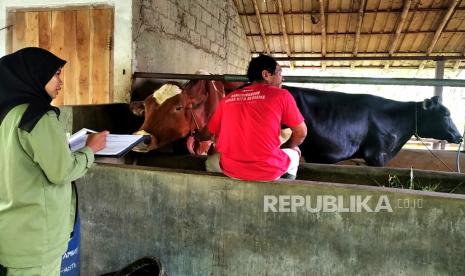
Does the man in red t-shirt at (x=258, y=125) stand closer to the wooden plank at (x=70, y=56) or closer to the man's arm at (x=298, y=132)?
the man's arm at (x=298, y=132)

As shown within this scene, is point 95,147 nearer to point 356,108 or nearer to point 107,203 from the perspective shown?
point 107,203

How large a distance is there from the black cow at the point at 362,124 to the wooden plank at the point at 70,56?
2487mm

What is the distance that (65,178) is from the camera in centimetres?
160

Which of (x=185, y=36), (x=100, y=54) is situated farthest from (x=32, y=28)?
(x=185, y=36)

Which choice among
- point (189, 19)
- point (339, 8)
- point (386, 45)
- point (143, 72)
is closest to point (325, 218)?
point (143, 72)

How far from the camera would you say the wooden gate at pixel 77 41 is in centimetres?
440

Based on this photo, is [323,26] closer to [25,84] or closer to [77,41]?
[77,41]

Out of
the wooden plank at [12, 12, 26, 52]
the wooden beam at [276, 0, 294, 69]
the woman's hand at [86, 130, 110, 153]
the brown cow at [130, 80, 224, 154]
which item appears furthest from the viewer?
the wooden beam at [276, 0, 294, 69]

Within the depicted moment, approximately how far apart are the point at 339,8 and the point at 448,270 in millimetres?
7655

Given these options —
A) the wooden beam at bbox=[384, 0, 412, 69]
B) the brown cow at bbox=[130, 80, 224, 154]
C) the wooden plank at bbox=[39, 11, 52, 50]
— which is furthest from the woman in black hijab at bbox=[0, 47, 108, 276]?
the wooden beam at bbox=[384, 0, 412, 69]

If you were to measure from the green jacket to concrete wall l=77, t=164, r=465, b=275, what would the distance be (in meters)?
1.06

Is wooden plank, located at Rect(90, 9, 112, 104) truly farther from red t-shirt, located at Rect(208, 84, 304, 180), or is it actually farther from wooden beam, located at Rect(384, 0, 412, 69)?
wooden beam, located at Rect(384, 0, 412, 69)

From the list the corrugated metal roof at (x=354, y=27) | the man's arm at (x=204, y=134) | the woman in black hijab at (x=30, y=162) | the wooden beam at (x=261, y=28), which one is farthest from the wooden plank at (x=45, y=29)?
the wooden beam at (x=261, y=28)

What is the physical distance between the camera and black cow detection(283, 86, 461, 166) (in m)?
4.36
